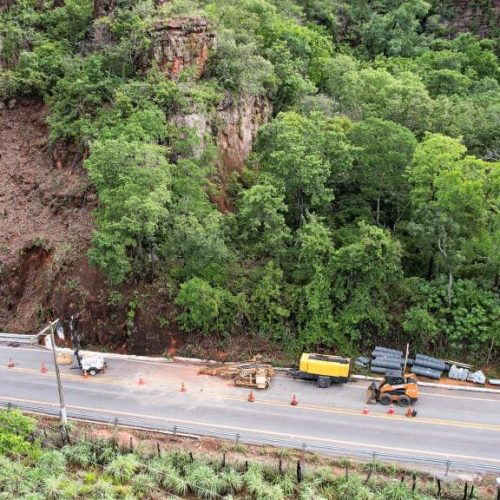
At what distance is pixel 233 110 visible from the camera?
33969 millimetres

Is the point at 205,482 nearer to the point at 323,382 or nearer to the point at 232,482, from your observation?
the point at 232,482

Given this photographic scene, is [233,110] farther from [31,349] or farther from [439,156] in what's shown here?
[31,349]

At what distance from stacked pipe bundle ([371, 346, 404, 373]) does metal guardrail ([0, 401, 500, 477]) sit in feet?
17.9

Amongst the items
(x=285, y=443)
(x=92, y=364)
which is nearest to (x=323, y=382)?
(x=285, y=443)

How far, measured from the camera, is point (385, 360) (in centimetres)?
2655

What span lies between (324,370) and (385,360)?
10.4 ft

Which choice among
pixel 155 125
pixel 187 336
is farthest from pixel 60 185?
pixel 187 336

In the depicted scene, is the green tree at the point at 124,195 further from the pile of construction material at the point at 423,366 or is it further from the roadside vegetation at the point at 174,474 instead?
the pile of construction material at the point at 423,366

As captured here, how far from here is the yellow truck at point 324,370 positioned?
2545 cm

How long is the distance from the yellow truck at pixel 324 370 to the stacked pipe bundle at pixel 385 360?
5.36 feet

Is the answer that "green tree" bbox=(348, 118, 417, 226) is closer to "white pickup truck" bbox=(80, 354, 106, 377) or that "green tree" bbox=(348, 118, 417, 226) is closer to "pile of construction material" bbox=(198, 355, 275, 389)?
"pile of construction material" bbox=(198, 355, 275, 389)

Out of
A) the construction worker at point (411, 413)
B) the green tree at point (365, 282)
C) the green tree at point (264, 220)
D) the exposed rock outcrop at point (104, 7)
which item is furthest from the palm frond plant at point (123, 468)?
the exposed rock outcrop at point (104, 7)

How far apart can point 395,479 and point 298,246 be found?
41.0 feet

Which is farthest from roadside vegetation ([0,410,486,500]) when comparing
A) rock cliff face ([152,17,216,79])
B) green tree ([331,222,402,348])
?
rock cliff face ([152,17,216,79])
